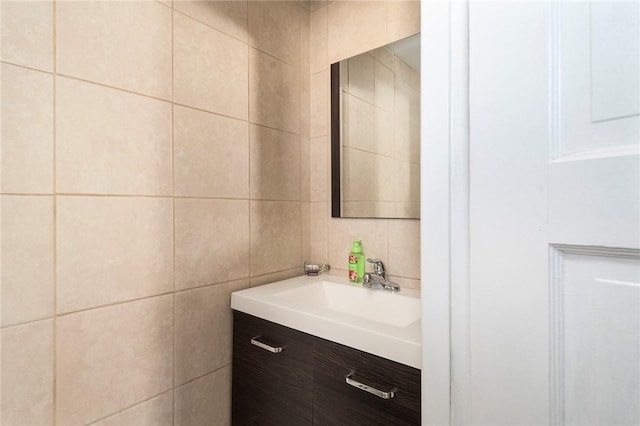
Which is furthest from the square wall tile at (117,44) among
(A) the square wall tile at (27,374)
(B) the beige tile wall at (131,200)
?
(A) the square wall tile at (27,374)

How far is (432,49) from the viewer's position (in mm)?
663

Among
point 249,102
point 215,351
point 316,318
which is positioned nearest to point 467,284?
point 316,318

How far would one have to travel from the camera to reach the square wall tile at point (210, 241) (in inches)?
41.9

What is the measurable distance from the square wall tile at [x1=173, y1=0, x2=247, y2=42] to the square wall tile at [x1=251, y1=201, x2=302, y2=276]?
2.18 ft

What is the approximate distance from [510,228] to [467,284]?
0.14m

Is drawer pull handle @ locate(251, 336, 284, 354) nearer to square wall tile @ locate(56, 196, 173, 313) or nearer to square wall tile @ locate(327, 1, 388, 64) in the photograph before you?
square wall tile @ locate(56, 196, 173, 313)

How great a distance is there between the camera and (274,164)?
1.38 metres

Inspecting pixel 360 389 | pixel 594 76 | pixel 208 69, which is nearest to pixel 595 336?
pixel 594 76

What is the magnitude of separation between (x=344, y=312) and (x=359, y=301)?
96mm

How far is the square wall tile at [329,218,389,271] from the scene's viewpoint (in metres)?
1.33

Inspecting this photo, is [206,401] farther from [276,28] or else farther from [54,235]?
[276,28]

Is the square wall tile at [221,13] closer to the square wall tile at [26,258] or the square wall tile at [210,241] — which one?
the square wall tile at [210,241]

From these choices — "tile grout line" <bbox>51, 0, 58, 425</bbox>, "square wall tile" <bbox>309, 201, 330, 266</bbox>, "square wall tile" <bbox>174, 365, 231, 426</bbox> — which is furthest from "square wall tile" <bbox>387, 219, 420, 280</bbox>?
"tile grout line" <bbox>51, 0, 58, 425</bbox>

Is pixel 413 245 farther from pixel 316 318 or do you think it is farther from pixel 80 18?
pixel 80 18
